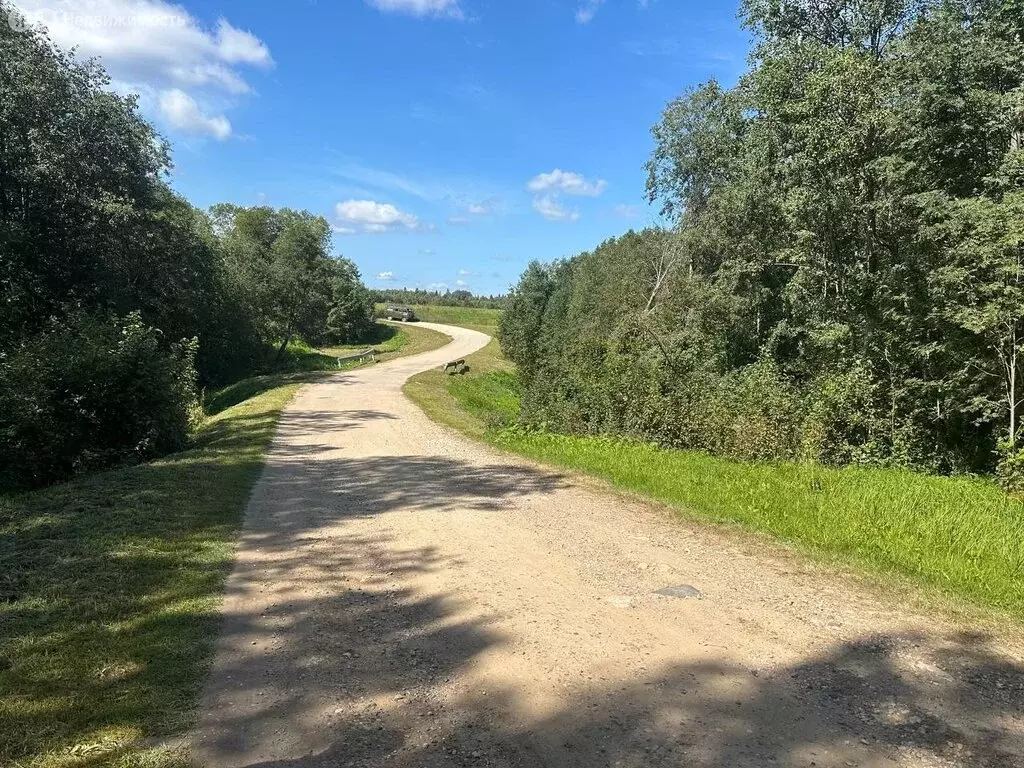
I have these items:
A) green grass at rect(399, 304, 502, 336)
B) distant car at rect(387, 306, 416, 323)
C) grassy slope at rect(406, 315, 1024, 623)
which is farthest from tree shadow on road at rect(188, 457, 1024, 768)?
green grass at rect(399, 304, 502, 336)

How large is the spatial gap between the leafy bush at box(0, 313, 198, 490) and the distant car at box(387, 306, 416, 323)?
186ft

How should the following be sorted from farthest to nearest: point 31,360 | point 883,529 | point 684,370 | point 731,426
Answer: point 684,370, point 731,426, point 31,360, point 883,529

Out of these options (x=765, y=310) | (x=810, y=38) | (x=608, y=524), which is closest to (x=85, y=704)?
(x=608, y=524)

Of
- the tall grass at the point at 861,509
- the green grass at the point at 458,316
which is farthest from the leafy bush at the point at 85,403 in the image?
the green grass at the point at 458,316

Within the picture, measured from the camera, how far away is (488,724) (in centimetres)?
336

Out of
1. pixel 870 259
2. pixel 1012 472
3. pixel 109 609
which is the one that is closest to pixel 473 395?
pixel 870 259

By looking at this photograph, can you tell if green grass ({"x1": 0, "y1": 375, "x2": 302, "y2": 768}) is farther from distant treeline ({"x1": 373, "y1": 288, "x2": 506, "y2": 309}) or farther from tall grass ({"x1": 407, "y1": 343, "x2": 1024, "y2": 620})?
distant treeline ({"x1": 373, "y1": 288, "x2": 506, "y2": 309})

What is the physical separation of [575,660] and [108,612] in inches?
134

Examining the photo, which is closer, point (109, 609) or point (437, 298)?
point (109, 609)

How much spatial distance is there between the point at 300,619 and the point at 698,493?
530cm

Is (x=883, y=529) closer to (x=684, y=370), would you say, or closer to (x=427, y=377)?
(x=684, y=370)

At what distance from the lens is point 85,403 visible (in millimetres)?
11375

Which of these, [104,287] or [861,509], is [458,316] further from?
[861,509]

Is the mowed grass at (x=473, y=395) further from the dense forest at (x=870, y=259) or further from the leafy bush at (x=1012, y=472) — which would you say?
the leafy bush at (x=1012, y=472)
